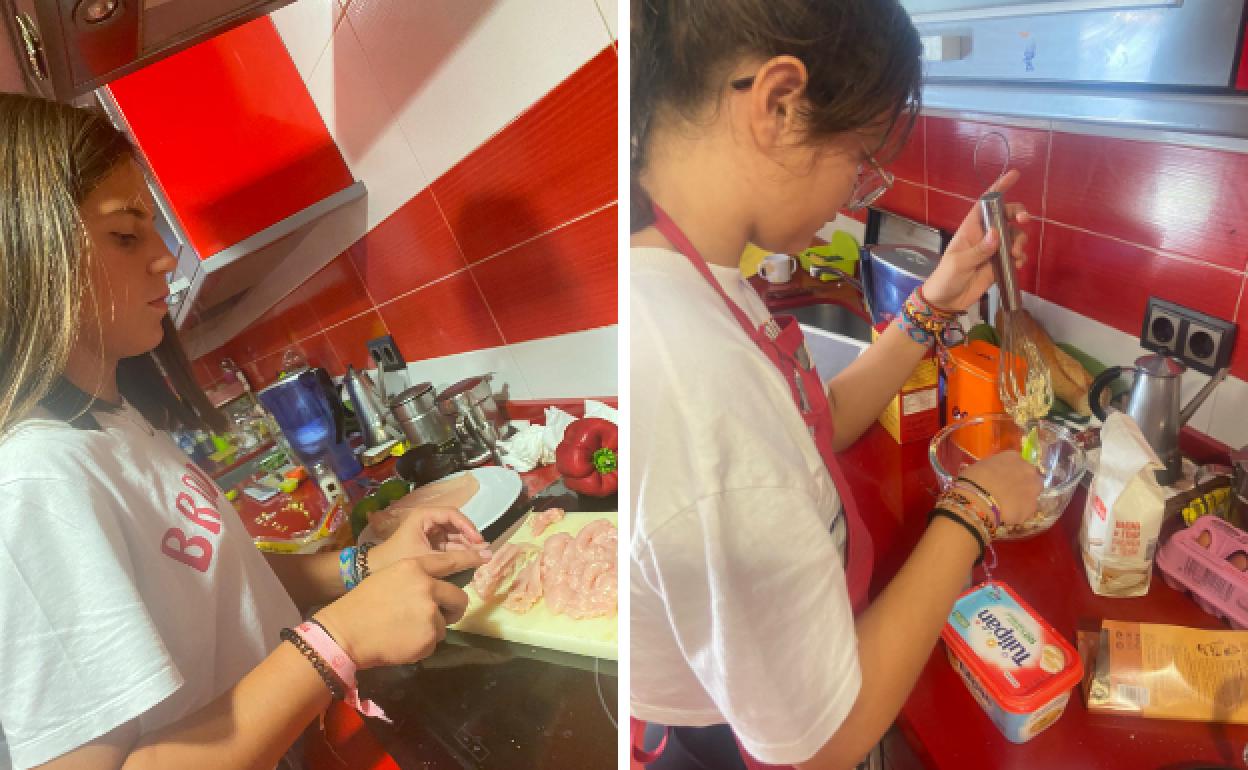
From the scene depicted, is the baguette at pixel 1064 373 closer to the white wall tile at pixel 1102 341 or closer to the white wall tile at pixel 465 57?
the white wall tile at pixel 1102 341

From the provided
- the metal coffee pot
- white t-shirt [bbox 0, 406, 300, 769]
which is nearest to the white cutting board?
white t-shirt [bbox 0, 406, 300, 769]

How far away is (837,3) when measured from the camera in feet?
0.98

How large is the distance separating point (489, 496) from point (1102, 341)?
0.69 meters

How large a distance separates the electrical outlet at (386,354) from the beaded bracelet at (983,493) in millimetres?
422

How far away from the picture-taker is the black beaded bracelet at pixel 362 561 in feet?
1.47

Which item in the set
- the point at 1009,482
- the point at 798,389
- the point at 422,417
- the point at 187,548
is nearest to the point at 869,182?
the point at 798,389

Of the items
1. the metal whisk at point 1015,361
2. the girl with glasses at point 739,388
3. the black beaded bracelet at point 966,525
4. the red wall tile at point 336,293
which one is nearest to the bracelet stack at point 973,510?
the black beaded bracelet at point 966,525

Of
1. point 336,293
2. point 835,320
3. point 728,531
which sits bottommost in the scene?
point 835,320

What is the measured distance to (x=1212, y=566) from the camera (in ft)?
1.80

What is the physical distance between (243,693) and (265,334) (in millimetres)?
269

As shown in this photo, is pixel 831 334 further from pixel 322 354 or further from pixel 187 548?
pixel 187 548

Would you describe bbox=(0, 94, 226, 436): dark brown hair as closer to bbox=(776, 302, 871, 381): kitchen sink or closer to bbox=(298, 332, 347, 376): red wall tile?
bbox=(298, 332, 347, 376): red wall tile

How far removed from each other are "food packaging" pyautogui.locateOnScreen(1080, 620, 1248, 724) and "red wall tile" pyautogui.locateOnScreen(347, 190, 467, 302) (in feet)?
1.87

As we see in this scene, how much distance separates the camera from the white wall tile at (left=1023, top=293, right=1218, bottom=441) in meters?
0.69
